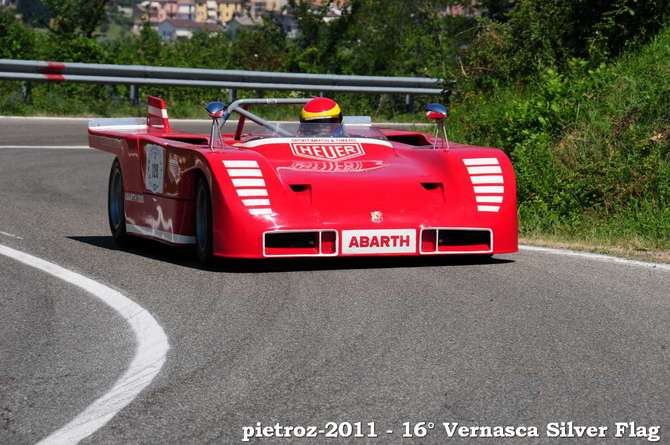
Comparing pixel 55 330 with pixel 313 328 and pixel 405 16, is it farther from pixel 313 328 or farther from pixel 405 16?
pixel 405 16

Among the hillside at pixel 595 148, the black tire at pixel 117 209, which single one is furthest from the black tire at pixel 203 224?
the hillside at pixel 595 148

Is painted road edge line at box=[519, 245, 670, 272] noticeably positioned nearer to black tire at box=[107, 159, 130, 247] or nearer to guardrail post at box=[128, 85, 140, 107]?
black tire at box=[107, 159, 130, 247]

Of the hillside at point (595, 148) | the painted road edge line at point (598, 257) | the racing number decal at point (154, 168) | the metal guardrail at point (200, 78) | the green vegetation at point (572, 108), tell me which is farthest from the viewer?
the metal guardrail at point (200, 78)

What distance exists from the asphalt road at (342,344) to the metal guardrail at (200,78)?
14510 mm

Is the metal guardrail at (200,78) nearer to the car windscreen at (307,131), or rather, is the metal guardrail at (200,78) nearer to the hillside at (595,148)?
the hillside at (595,148)

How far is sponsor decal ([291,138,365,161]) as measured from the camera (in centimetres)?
919

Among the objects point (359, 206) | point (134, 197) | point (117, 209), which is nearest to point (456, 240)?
point (359, 206)

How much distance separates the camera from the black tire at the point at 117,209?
10352 mm

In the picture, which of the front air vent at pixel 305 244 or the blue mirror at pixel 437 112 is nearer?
the front air vent at pixel 305 244

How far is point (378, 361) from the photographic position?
5.63m

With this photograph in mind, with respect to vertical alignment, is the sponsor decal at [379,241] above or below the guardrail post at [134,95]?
above

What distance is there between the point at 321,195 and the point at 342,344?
267 cm

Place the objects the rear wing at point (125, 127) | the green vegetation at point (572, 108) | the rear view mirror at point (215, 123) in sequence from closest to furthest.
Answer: the rear view mirror at point (215, 123), the rear wing at point (125, 127), the green vegetation at point (572, 108)

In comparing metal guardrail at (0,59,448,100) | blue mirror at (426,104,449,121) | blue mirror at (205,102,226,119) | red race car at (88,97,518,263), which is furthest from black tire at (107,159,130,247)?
metal guardrail at (0,59,448,100)
